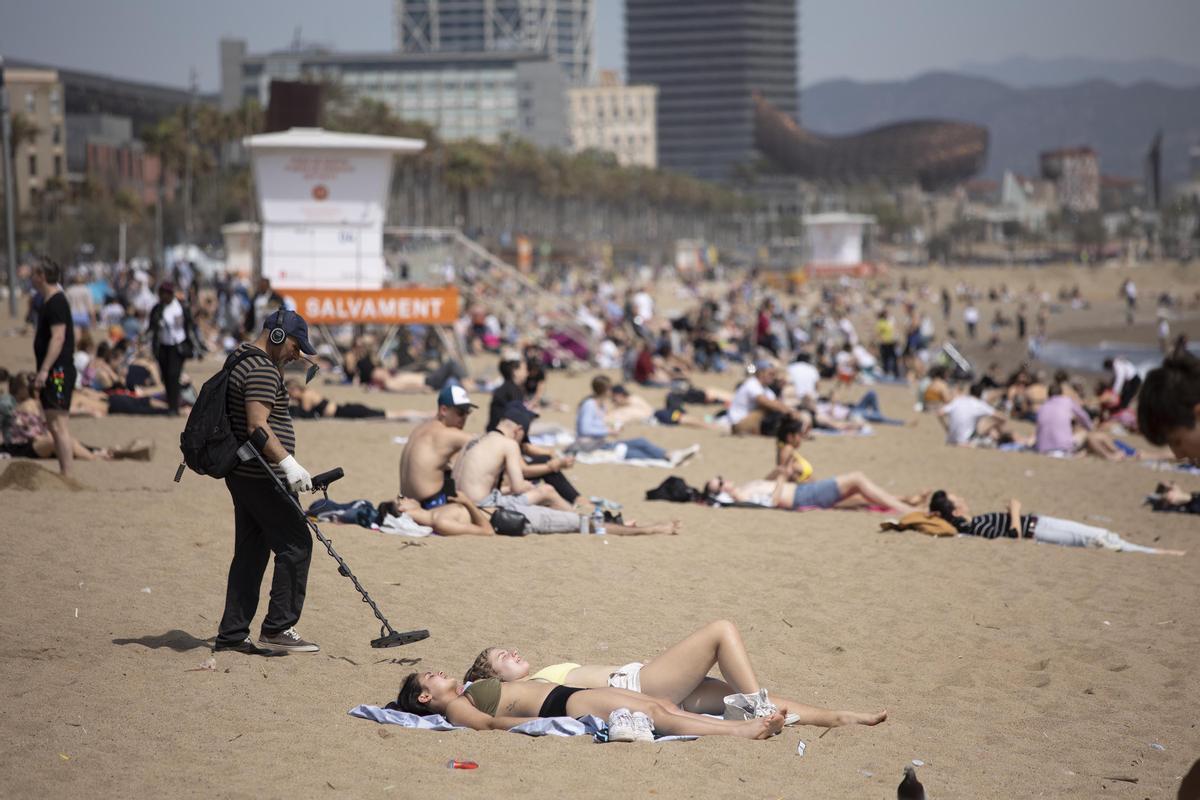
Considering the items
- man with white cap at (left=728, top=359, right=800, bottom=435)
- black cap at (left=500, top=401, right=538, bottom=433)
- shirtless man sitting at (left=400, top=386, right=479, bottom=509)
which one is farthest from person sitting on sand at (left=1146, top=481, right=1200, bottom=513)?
shirtless man sitting at (left=400, top=386, right=479, bottom=509)

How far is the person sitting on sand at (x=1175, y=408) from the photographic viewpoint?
131 inches

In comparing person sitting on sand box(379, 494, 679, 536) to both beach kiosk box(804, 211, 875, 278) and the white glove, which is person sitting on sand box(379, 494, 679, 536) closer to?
the white glove

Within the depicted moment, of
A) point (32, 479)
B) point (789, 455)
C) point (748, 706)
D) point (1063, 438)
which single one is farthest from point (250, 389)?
point (1063, 438)

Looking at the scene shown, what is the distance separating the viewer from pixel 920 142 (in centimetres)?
18112

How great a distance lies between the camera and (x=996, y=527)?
972cm

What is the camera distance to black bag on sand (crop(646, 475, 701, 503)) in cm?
1096

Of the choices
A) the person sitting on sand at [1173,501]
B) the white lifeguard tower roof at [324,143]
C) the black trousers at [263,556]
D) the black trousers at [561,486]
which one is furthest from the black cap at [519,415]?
the white lifeguard tower roof at [324,143]

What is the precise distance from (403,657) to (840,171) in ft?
607

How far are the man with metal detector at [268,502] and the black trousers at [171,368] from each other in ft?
26.9

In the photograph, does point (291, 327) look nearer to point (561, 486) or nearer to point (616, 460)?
point (561, 486)

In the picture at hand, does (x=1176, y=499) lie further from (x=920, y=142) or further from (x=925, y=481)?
(x=920, y=142)

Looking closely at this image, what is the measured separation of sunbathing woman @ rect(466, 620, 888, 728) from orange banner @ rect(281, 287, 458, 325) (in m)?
15.5

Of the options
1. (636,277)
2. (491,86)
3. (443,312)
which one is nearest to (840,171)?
(491,86)

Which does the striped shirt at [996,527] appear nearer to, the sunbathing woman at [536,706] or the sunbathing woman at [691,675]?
the sunbathing woman at [691,675]
